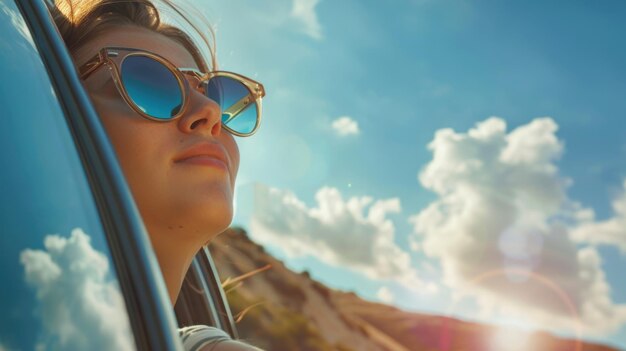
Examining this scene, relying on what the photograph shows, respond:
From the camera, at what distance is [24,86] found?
3.30 ft

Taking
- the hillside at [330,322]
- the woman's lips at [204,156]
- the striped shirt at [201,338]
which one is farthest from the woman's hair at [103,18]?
the hillside at [330,322]

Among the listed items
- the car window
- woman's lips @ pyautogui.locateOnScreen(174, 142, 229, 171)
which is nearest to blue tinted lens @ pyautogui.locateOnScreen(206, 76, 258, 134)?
woman's lips @ pyautogui.locateOnScreen(174, 142, 229, 171)

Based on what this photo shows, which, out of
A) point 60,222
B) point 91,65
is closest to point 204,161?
point 91,65

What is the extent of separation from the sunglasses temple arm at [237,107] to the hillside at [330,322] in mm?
21813

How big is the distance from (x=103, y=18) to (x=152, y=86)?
52cm

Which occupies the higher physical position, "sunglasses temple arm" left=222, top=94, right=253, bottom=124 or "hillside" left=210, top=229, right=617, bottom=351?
"hillside" left=210, top=229, right=617, bottom=351

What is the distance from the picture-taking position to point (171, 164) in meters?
1.71

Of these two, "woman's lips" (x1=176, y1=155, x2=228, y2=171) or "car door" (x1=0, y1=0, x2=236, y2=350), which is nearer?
"car door" (x1=0, y1=0, x2=236, y2=350)

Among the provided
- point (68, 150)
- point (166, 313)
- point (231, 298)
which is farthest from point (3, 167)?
point (231, 298)

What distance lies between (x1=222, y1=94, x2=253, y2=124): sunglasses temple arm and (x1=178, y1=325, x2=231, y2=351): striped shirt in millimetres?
770

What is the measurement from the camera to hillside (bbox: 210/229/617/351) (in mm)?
33375

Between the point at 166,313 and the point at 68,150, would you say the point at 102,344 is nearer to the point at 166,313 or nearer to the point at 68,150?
the point at 166,313

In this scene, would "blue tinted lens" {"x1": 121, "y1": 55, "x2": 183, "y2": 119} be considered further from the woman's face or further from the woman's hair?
the woman's hair

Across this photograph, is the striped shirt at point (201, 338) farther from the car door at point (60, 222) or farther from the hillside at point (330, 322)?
the hillside at point (330, 322)
